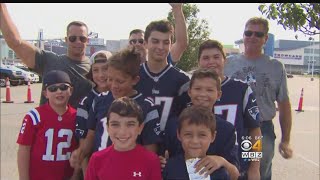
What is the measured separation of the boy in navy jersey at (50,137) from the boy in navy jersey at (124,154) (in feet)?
2.23

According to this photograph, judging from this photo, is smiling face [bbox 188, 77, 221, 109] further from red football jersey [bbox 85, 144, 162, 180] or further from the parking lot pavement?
the parking lot pavement

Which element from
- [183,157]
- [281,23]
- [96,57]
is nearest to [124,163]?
[183,157]

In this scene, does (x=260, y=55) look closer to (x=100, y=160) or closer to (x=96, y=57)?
(x=96, y=57)

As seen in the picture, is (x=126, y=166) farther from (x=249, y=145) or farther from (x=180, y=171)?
(x=249, y=145)

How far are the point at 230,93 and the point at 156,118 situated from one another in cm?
62

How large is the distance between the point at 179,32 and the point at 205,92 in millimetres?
1035

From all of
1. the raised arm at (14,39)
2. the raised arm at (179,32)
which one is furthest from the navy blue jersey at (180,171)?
the raised arm at (14,39)

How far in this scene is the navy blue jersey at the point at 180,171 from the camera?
9.04 feet

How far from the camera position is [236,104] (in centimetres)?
320

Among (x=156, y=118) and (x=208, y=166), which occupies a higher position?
(x=156, y=118)

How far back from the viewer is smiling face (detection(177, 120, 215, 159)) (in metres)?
2.74

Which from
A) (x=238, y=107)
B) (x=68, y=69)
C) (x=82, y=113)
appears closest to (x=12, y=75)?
(x=68, y=69)

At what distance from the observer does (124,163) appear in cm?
281

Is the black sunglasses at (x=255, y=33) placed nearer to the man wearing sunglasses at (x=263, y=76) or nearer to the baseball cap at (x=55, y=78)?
the man wearing sunglasses at (x=263, y=76)
